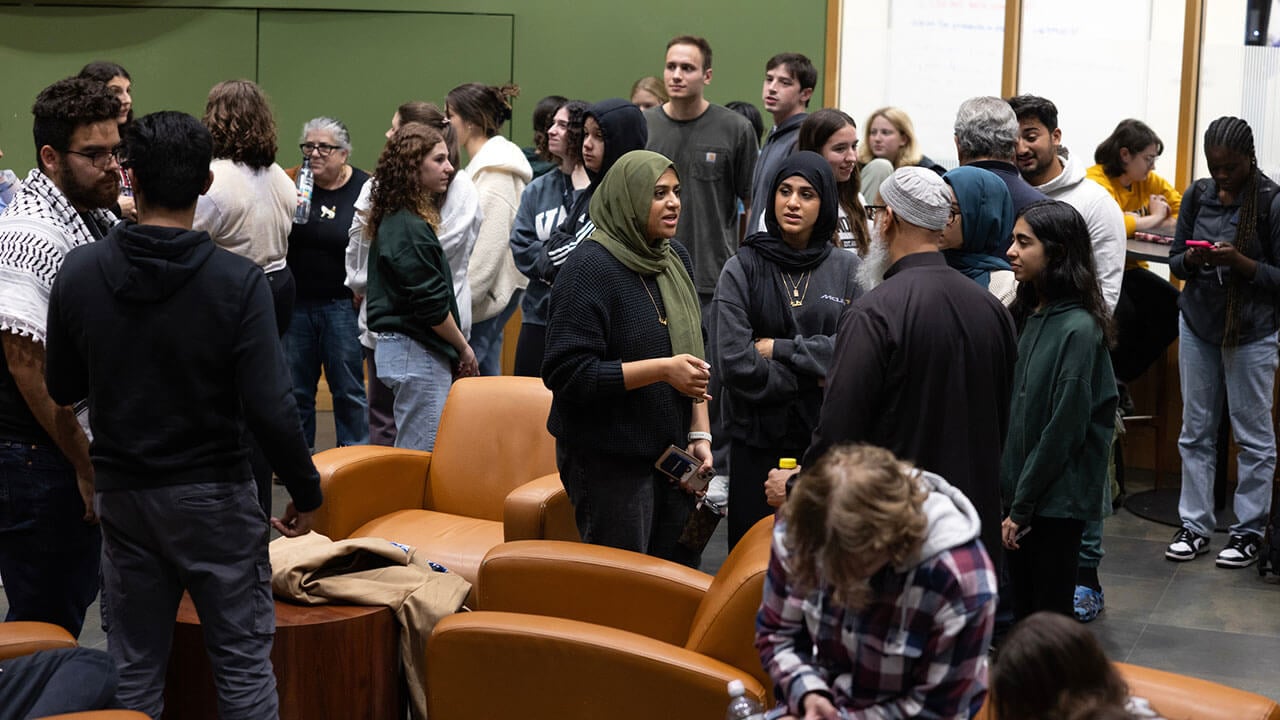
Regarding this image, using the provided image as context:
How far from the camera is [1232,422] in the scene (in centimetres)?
520

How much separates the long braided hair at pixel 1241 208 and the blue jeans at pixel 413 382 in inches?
115

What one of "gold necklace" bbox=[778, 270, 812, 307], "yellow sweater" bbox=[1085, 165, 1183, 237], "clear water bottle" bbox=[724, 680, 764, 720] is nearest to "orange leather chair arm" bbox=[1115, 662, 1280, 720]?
"clear water bottle" bbox=[724, 680, 764, 720]

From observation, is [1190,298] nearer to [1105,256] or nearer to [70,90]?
[1105,256]

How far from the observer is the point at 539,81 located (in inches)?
300

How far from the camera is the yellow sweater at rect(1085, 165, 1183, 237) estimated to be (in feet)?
20.0

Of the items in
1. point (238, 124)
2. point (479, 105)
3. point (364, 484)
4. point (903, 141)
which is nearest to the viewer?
point (364, 484)

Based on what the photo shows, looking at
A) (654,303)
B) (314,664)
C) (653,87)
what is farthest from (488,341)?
(314,664)

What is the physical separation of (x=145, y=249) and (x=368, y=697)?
4.12 feet

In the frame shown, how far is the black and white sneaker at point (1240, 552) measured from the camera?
16.6ft

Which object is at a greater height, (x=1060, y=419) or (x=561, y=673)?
(x=1060, y=419)

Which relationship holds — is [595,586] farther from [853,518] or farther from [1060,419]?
[1060,419]

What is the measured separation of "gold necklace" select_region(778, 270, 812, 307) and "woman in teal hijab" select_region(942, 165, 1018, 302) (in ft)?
1.24

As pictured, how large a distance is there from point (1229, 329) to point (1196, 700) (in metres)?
3.11

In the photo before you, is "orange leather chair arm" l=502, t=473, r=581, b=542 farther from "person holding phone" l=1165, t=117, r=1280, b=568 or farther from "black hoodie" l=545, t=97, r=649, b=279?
"person holding phone" l=1165, t=117, r=1280, b=568
